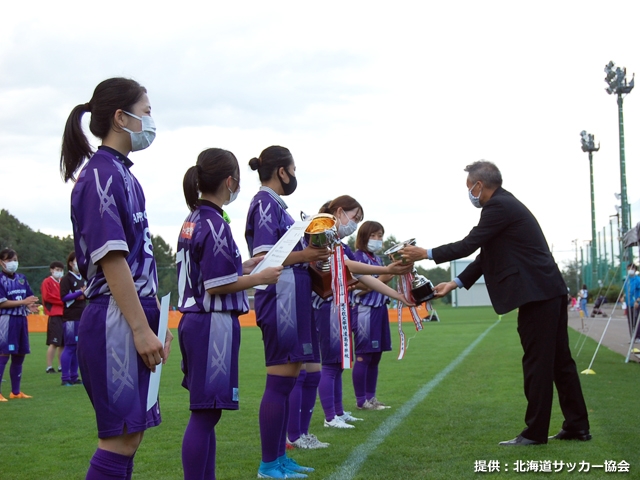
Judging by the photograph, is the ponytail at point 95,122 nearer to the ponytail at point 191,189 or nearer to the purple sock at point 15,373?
the ponytail at point 191,189

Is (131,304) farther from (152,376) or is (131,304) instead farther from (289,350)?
(289,350)

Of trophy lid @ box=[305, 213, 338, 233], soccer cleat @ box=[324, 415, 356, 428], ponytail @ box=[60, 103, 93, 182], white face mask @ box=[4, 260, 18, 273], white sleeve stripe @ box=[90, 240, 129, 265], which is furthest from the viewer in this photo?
white face mask @ box=[4, 260, 18, 273]

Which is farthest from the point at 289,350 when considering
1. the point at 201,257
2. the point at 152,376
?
the point at 152,376

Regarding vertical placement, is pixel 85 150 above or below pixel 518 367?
above

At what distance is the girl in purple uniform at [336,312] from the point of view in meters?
6.59

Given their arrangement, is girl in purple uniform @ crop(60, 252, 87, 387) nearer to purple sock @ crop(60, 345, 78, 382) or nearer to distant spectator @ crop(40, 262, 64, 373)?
purple sock @ crop(60, 345, 78, 382)

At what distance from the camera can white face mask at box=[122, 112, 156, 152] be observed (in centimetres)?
327

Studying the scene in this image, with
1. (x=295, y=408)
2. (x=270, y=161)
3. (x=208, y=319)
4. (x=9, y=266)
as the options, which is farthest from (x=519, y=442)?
(x=9, y=266)

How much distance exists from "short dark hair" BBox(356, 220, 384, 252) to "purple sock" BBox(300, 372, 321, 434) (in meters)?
2.27

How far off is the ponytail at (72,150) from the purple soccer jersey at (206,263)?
2.93 feet

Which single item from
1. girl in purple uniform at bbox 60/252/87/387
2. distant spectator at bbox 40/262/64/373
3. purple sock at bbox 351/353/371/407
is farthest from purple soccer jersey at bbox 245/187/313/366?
distant spectator at bbox 40/262/64/373

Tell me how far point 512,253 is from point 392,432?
6.57 ft

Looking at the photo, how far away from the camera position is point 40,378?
13.9m

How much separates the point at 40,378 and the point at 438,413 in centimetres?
890
